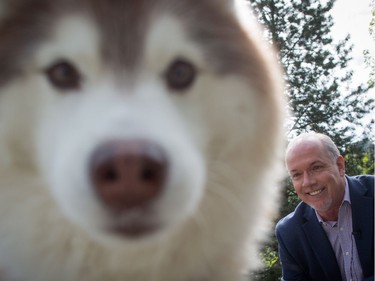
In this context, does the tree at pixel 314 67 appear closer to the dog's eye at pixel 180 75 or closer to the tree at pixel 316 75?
the tree at pixel 316 75

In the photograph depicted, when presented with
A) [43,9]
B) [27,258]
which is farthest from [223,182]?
[43,9]

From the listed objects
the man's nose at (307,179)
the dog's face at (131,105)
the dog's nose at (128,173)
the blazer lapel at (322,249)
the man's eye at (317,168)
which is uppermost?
the man's eye at (317,168)

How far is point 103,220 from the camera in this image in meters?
1.52

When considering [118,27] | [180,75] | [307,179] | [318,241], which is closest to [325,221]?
[318,241]

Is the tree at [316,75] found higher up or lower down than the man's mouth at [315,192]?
higher up

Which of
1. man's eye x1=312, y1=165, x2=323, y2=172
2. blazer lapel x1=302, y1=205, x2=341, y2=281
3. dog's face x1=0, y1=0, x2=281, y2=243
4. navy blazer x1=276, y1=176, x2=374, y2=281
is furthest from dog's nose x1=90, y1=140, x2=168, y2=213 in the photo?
man's eye x1=312, y1=165, x2=323, y2=172

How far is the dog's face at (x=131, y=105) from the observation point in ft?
4.90

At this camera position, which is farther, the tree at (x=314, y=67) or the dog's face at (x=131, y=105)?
the tree at (x=314, y=67)

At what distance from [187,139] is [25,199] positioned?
620 mm

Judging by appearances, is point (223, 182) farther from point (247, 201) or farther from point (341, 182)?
point (341, 182)

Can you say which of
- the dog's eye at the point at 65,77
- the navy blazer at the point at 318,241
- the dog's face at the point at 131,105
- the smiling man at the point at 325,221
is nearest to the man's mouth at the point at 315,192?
the smiling man at the point at 325,221

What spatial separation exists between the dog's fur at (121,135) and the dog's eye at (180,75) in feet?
0.05

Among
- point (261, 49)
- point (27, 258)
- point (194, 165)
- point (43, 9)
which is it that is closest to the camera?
point (194, 165)

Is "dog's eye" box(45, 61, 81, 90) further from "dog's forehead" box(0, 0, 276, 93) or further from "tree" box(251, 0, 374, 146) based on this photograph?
"tree" box(251, 0, 374, 146)
